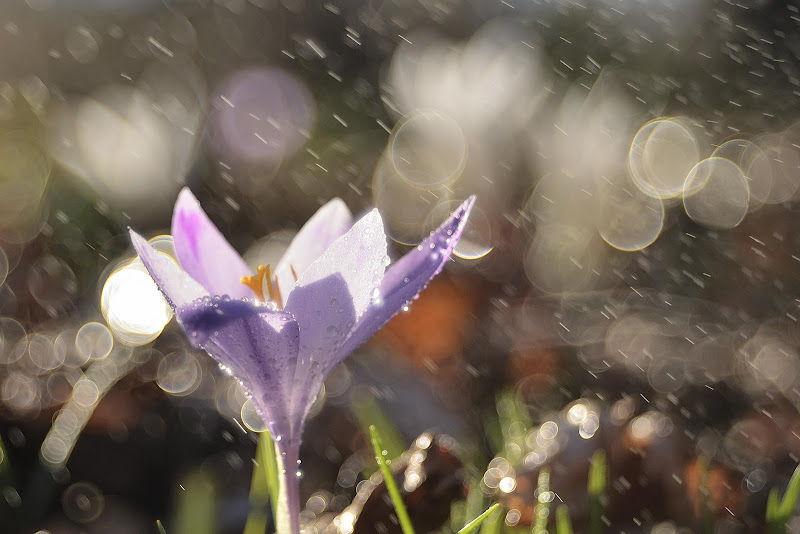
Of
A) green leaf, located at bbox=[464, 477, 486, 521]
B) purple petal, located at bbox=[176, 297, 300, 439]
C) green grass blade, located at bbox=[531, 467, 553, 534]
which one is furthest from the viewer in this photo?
green leaf, located at bbox=[464, 477, 486, 521]

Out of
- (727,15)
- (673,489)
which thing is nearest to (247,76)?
(727,15)

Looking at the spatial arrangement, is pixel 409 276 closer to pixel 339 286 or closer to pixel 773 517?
pixel 339 286

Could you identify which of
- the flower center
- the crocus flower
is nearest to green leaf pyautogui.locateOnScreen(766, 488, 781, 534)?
the crocus flower

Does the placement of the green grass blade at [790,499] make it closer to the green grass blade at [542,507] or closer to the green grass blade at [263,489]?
the green grass blade at [542,507]

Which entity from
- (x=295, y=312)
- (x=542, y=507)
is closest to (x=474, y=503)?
(x=542, y=507)

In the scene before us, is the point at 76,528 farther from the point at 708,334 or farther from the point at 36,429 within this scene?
the point at 708,334

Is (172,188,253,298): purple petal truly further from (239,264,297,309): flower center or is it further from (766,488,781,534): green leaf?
(766,488,781,534): green leaf
